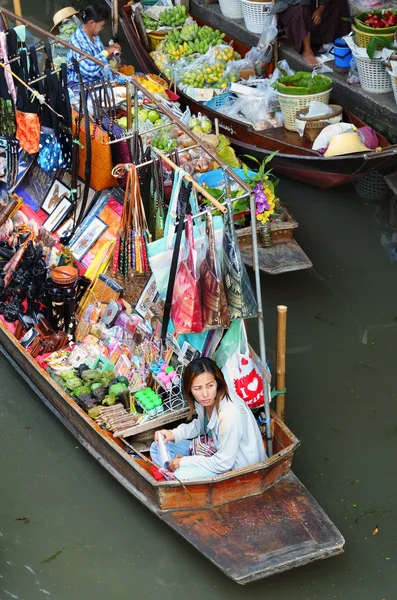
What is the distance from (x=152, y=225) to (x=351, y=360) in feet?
5.29

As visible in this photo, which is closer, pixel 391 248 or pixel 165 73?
pixel 391 248

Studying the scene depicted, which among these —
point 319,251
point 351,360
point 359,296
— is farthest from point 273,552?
point 319,251

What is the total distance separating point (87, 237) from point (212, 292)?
1.71 meters

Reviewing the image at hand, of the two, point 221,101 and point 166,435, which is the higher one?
point 221,101

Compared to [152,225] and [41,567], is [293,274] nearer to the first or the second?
[152,225]

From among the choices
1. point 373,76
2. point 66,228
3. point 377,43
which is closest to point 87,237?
point 66,228

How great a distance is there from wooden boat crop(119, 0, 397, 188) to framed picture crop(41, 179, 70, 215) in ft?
6.04

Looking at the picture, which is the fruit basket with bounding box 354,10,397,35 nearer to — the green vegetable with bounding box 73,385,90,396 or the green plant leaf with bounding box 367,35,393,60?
the green plant leaf with bounding box 367,35,393,60

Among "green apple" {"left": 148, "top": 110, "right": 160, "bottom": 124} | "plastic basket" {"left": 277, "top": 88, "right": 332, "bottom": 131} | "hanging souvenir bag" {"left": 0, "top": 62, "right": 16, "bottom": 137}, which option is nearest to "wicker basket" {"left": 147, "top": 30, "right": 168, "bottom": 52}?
"plastic basket" {"left": 277, "top": 88, "right": 332, "bottom": 131}

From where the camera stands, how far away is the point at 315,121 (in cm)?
687

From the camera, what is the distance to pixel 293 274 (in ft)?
21.1

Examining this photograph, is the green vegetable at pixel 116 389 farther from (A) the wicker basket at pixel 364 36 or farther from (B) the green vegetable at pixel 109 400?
(A) the wicker basket at pixel 364 36

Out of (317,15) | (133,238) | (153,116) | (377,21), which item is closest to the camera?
(133,238)

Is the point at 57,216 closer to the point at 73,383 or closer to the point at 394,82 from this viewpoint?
the point at 73,383
